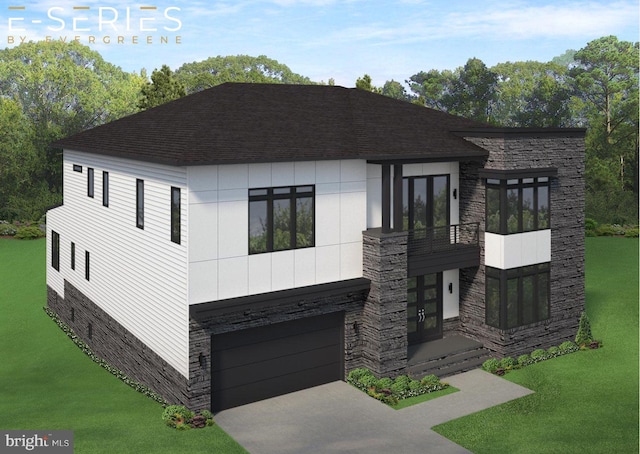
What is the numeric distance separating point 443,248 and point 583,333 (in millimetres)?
5639

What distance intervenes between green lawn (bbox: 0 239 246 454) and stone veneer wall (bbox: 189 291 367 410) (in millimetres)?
1263

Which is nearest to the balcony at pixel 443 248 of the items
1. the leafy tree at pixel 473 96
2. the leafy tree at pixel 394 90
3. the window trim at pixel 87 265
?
the window trim at pixel 87 265

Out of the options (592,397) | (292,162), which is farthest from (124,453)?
(592,397)

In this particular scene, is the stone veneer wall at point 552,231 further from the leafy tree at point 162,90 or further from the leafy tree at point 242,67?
the leafy tree at point 242,67

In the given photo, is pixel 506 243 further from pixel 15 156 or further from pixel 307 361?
pixel 15 156

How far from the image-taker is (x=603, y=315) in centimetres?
2541

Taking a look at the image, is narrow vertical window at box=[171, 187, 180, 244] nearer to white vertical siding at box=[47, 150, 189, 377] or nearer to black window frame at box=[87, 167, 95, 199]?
white vertical siding at box=[47, 150, 189, 377]

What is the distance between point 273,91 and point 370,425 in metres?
10.9

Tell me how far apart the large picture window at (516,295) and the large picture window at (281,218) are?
6.27 metres

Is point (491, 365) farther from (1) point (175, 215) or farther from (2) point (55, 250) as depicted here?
(2) point (55, 250)

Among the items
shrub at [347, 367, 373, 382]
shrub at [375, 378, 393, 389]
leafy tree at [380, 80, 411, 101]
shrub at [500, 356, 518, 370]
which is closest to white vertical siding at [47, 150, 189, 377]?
shrub at [347, 367, 373, 382]

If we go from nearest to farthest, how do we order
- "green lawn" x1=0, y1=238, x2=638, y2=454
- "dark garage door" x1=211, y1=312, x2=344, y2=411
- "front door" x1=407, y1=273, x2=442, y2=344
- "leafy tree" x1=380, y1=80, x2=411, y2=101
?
"green lawn" x1=0, y1=238, x2=638, y2=454
"dark garage door" x1=211, y1=312, x2=344, y2=411
"front door" x1=407, y1=273, x2=442, y2=344
"leafy tree" x1=380, y1=80, x2=411, y2=101

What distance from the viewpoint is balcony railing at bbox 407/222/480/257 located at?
20.5m

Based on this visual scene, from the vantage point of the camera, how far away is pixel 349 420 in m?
16.6
